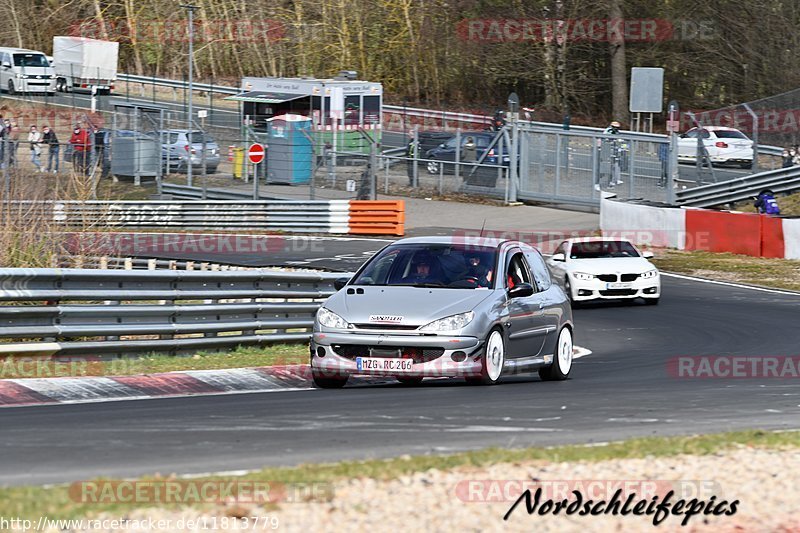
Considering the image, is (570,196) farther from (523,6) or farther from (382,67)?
(382,67)

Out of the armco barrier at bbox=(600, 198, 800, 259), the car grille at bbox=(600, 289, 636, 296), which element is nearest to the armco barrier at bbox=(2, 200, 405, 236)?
the armco barrier at bbox=(600, 198, 800, 259)

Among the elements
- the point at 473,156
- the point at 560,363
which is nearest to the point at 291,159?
the point at 473,156

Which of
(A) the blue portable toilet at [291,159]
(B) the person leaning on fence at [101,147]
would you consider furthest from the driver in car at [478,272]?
(A) the blue portable toilet at [291,159]

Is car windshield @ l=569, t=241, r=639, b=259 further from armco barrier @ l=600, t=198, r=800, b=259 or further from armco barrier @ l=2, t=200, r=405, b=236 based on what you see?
armco barrier @ l=2, t=200, r=405, b=236

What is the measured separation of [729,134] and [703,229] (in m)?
4.47

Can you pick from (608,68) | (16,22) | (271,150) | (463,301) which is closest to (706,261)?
(271,150)

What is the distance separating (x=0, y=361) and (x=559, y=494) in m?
7.12

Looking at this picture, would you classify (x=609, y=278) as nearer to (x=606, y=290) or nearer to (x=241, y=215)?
(x=606, y=290)

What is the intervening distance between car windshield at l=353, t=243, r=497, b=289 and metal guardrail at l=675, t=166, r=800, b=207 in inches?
950

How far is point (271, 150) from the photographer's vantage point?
121ft

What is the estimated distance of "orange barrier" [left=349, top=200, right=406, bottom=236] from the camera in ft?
113

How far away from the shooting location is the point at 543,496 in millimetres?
6637

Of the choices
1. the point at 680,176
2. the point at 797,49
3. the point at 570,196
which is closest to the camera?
the point at 680,176

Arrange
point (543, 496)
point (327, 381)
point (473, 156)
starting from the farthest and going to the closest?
point (473, 156) → point (327, 381) → point (543, 496)
